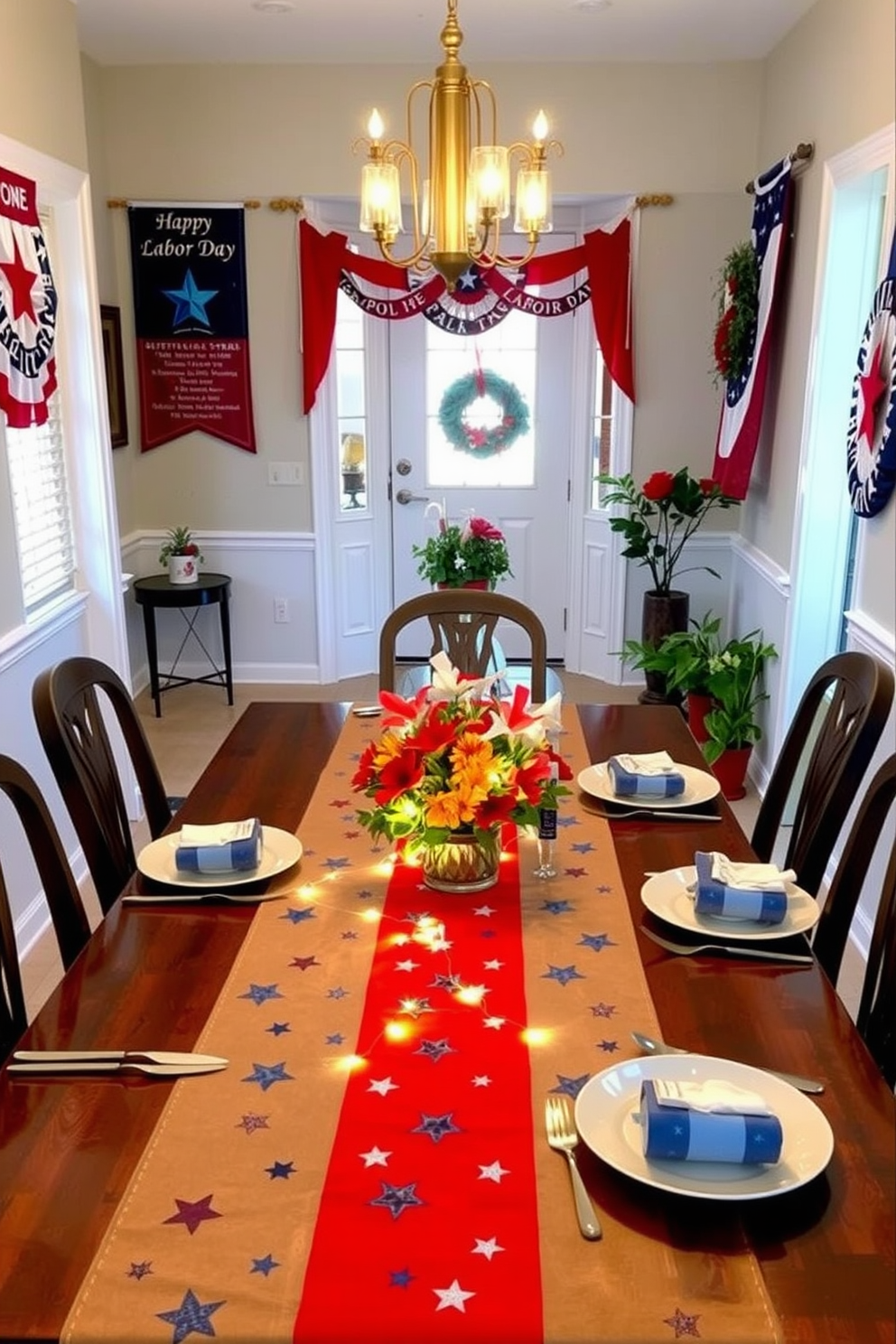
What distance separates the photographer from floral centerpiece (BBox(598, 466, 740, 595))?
4773mm

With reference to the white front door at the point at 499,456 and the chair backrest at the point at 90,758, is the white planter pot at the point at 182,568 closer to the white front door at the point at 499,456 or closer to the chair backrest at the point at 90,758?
the white front door at the point at 499,456

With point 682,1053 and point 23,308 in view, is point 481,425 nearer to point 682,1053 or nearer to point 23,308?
point 23,308

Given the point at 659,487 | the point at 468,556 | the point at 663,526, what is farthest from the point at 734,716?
the point at 663,526

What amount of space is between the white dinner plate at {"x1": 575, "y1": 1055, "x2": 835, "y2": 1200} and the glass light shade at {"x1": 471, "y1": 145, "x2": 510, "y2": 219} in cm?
161

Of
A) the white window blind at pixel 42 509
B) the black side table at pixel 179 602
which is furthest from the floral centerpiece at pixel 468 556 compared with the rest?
the black side table at pixel 179 602

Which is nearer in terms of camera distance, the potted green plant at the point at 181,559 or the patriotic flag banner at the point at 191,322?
the patriotic flag banner at the point at 191,322

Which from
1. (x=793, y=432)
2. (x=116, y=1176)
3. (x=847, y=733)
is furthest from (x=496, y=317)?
(x=116, y=1176)

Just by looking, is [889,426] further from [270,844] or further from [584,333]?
[584,333]

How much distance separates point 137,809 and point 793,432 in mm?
2711

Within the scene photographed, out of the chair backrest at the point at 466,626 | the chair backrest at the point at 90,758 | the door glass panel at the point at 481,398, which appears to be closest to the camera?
the chair backrest at the point at 90,758

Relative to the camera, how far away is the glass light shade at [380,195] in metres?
2.27

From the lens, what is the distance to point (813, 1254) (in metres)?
1.09

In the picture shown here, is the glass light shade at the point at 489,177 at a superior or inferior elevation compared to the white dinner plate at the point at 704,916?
superior

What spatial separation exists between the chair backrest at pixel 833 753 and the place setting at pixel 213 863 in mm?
857
